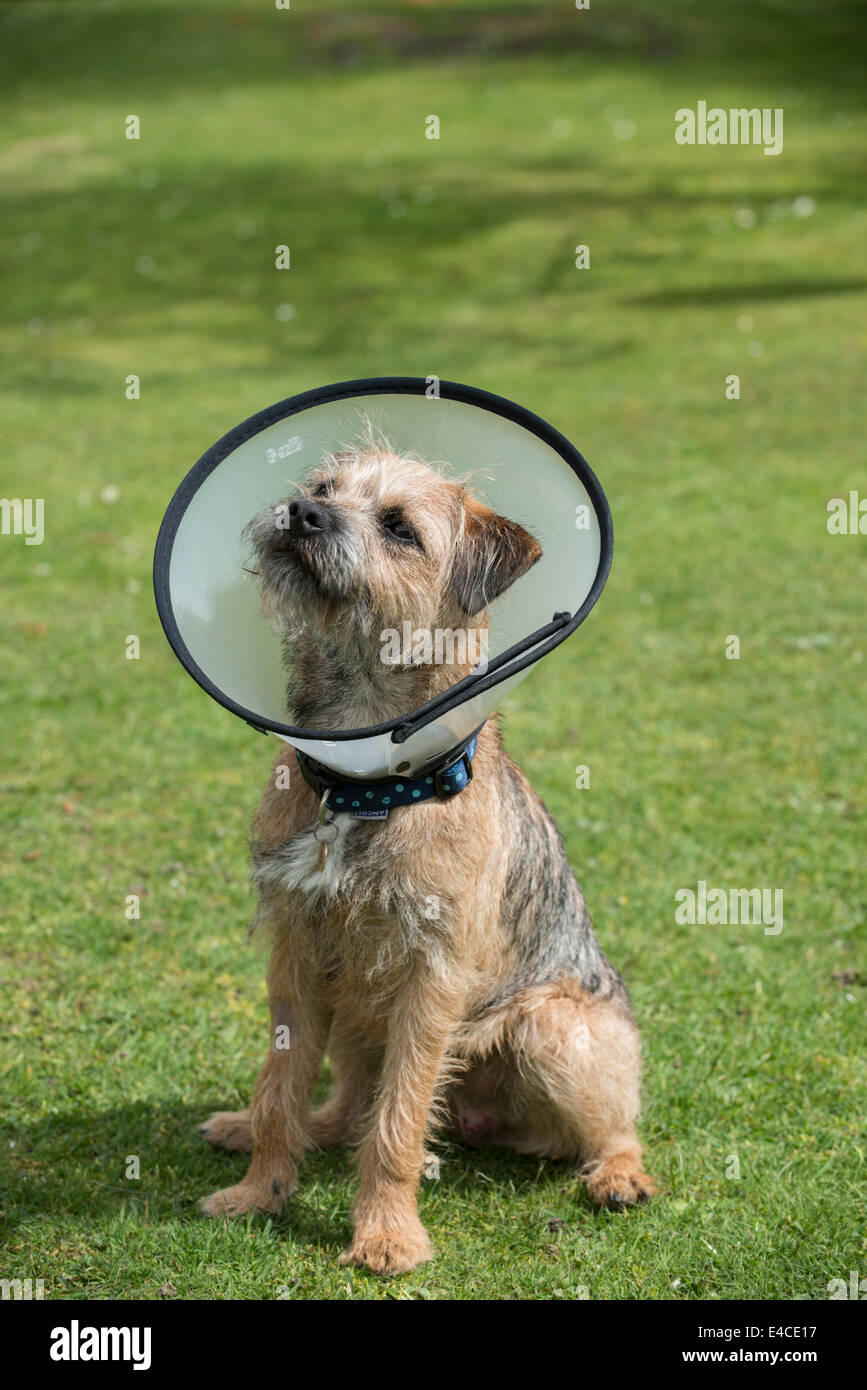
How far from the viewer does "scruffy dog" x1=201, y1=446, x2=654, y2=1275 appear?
3.60 m

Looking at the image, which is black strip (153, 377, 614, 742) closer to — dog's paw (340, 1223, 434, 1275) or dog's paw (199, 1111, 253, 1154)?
dog's paw (340, 1223, 434, 1275)

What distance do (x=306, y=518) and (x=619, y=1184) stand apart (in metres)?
2.32

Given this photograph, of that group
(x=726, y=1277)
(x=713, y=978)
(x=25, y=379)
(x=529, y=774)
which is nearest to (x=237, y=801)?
(x=529, y=774)

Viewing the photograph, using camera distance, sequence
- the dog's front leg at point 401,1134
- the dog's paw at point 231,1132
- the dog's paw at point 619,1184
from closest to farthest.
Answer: the dog's front leg at point 401,1134, the dog's paw at point 619,1184, the dog's paw at point 231,1132

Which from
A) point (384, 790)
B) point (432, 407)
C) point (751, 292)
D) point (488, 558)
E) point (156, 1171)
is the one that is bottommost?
point (156, 1171)

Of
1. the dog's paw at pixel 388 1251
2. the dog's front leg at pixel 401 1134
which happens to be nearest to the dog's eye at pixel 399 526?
the dog's front leg at pixel 401 1134

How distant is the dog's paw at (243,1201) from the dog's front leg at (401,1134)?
30 cm

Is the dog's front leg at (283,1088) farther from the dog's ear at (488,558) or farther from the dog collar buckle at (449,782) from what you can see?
the dog's ear at (488,558)

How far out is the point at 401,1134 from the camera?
3818 millimetres

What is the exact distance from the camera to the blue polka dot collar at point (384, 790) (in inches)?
143

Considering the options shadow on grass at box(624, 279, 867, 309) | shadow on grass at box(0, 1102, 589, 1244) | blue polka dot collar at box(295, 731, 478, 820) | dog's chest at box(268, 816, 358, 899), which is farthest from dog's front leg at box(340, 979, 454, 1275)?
shadow on grass at box(624, 279, 867, 309)

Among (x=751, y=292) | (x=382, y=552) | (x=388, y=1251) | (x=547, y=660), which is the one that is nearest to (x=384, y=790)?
(x=382, y=552)

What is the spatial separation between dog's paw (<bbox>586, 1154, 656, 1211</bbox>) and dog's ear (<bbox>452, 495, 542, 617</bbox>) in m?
1.90

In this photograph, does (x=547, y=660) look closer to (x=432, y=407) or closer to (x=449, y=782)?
(x=449, y=782)
